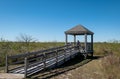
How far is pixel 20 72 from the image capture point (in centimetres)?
1079

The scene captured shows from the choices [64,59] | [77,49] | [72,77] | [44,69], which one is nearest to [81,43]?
[77,49]

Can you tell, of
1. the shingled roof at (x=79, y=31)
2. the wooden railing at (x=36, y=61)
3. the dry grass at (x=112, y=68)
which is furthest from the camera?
the shingled roof at (x=79, y=31)

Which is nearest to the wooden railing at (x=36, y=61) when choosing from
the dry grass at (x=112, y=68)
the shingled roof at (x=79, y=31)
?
the shingled roof at (x=79, y=31)

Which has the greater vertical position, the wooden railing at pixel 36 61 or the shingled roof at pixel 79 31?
the shingled roof at pixel 79 31

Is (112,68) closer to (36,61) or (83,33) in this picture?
(36,61)

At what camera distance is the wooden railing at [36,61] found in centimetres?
1083

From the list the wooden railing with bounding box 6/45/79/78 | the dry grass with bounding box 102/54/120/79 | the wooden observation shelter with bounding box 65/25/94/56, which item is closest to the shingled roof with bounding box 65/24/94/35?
the wooden observation shelter with bounding box 65/25/94/56

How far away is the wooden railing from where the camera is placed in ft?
35.5

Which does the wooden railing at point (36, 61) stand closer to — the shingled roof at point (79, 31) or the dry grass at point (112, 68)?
the shingled roof at point (79, 31)

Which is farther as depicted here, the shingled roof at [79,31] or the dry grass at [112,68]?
the shingled roof at [79,31]

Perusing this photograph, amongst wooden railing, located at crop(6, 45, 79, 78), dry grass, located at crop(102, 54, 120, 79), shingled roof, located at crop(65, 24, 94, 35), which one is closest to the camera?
dry grass, located at crop(102, 54, 120, 79)

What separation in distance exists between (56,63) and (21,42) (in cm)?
1486

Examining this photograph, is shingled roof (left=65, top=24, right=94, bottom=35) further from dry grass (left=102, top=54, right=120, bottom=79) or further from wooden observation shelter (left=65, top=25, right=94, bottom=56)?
dry grass (left=102, top=54, right=120, bottom=79)

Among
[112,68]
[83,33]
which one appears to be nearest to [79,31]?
[83,33]
